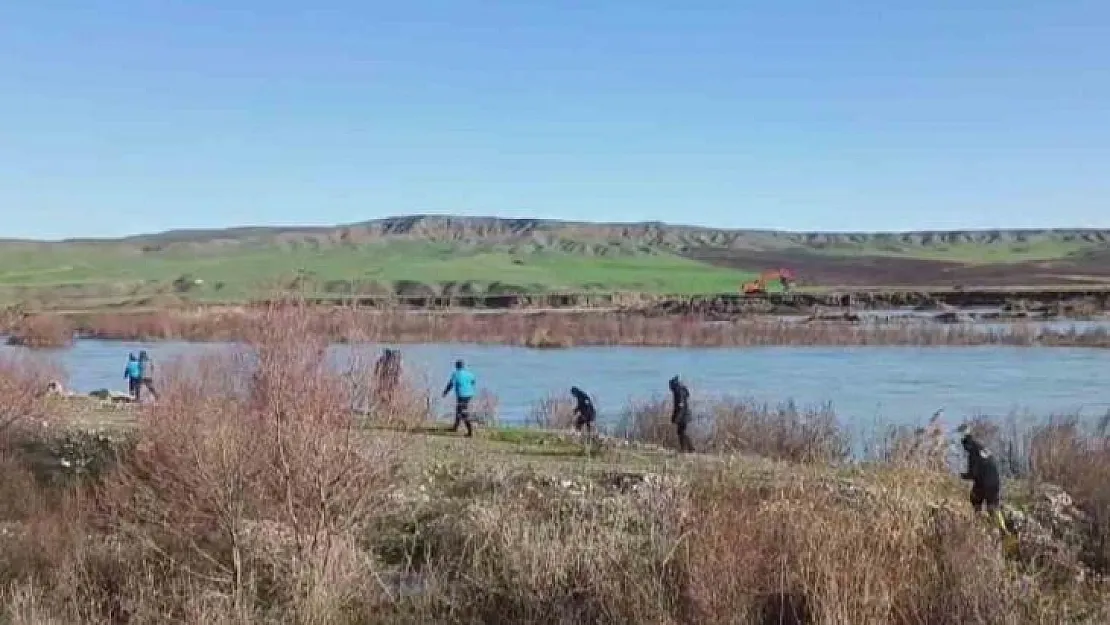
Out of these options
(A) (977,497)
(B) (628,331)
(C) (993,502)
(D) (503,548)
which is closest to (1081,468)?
(C) (993,502)

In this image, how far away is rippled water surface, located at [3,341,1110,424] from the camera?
3212cm

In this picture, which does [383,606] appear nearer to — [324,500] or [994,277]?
[324,500]

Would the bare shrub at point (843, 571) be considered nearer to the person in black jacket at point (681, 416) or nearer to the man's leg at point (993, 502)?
the man's leg at point (993, 502)

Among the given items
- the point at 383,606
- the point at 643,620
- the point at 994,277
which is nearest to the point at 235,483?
the point at 383,606

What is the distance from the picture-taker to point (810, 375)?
41281mm

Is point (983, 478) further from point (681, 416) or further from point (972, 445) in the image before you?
point (681, 416)

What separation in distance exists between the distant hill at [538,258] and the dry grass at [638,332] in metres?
18.9

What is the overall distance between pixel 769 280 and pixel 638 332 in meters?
61.3

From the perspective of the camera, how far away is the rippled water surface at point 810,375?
32125 millimetres

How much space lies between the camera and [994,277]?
403 ft

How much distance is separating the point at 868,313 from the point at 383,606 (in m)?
76.6

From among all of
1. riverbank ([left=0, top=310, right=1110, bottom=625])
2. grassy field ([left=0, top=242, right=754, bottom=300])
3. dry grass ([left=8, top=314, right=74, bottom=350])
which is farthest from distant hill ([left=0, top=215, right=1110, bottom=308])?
riverbank ([left=0, top=310, right=1110, bottom=625])

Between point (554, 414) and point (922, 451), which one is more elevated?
point (922, 451)

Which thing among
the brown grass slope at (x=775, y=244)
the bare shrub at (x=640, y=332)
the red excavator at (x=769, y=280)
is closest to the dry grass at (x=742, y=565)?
the bare shrub at (x=640, y=332)
